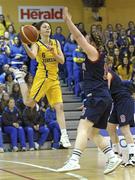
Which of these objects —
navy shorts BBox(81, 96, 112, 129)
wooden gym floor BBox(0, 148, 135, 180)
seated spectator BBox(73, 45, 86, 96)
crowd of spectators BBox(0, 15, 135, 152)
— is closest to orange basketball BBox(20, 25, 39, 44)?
navy shorts BBox(81, 96, 112, 129)

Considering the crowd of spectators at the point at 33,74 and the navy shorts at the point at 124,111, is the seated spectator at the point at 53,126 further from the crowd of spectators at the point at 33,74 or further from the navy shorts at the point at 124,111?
the navy shorts at the point at 124,111

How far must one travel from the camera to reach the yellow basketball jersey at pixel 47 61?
357 inches

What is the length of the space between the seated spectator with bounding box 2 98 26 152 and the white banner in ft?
23.9

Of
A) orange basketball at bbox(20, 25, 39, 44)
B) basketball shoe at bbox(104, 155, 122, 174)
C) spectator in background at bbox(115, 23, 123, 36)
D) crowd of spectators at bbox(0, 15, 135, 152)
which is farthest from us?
spectator in background at bbox(115, 23, 123, 36)

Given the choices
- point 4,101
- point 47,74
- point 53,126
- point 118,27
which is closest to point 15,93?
point 4,101

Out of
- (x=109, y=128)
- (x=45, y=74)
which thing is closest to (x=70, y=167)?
(x=109, y=128)

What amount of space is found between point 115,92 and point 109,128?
652 millimetres

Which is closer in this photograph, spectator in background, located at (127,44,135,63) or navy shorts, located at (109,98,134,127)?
navy shorts, located at (109,98,134,127)

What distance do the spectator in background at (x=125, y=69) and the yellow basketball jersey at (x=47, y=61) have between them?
6.80 metres

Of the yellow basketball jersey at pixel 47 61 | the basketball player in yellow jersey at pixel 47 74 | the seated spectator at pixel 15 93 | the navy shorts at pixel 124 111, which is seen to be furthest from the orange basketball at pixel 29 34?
the seated spectator at pixel 15 93

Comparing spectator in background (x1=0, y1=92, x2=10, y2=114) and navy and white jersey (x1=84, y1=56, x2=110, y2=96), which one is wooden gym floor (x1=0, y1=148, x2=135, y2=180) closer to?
navy and white jersey (x1=84, y1=56, x2=110, y2=96)

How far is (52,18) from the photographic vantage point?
20594mm

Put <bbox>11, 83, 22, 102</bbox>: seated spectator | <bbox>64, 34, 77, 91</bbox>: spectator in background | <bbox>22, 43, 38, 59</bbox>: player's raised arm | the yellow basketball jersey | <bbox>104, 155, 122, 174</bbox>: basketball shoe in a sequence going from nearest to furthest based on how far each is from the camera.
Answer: <bbox>104, 155, 122, 174</bbox>: basketball shoe < <bbox>22, 43, 38, 59</bbox>: player's raised arm < the yellow basketball jersey < <bbox>11, 83, 22, 102</bbox>: seated spectator < <bbox>64, 34, 77, 91</bbox>: spectator in background

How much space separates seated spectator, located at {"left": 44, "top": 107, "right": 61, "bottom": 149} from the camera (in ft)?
45.1
